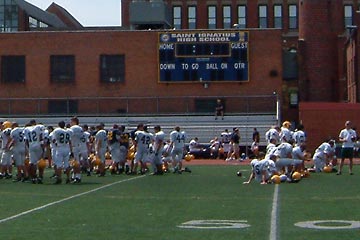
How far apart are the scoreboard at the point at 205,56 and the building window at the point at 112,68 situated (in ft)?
10.3

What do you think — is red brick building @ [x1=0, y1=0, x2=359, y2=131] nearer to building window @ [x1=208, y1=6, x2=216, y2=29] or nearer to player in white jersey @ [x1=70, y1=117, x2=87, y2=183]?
building window @ [x1=208, y1=6, x2=216, y2=29]

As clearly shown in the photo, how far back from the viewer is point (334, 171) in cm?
3042

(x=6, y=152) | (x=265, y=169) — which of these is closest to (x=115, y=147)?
(x=6, y=152)

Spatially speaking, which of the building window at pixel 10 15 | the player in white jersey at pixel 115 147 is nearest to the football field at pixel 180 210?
the player in white jersey at pixel 115 147

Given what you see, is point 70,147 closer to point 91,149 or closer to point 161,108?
point 91,149

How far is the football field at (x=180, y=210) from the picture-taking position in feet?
42.1

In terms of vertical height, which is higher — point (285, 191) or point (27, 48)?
point (27, 48)

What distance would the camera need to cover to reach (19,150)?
25312mm

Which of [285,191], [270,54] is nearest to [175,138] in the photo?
[285,191]

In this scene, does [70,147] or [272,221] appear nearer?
[272,221]

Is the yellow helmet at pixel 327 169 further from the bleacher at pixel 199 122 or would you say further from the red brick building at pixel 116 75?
the red brick building at pixel 116 75

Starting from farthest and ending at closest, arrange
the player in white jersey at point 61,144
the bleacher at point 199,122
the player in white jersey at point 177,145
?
the bleacher at point 199,122 → the player in white jersey at point 177,145 → the player in white jersey at point 61,144

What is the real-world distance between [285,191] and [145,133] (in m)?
8.62

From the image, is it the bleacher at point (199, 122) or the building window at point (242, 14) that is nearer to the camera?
the bleacher at point (199, 122)
